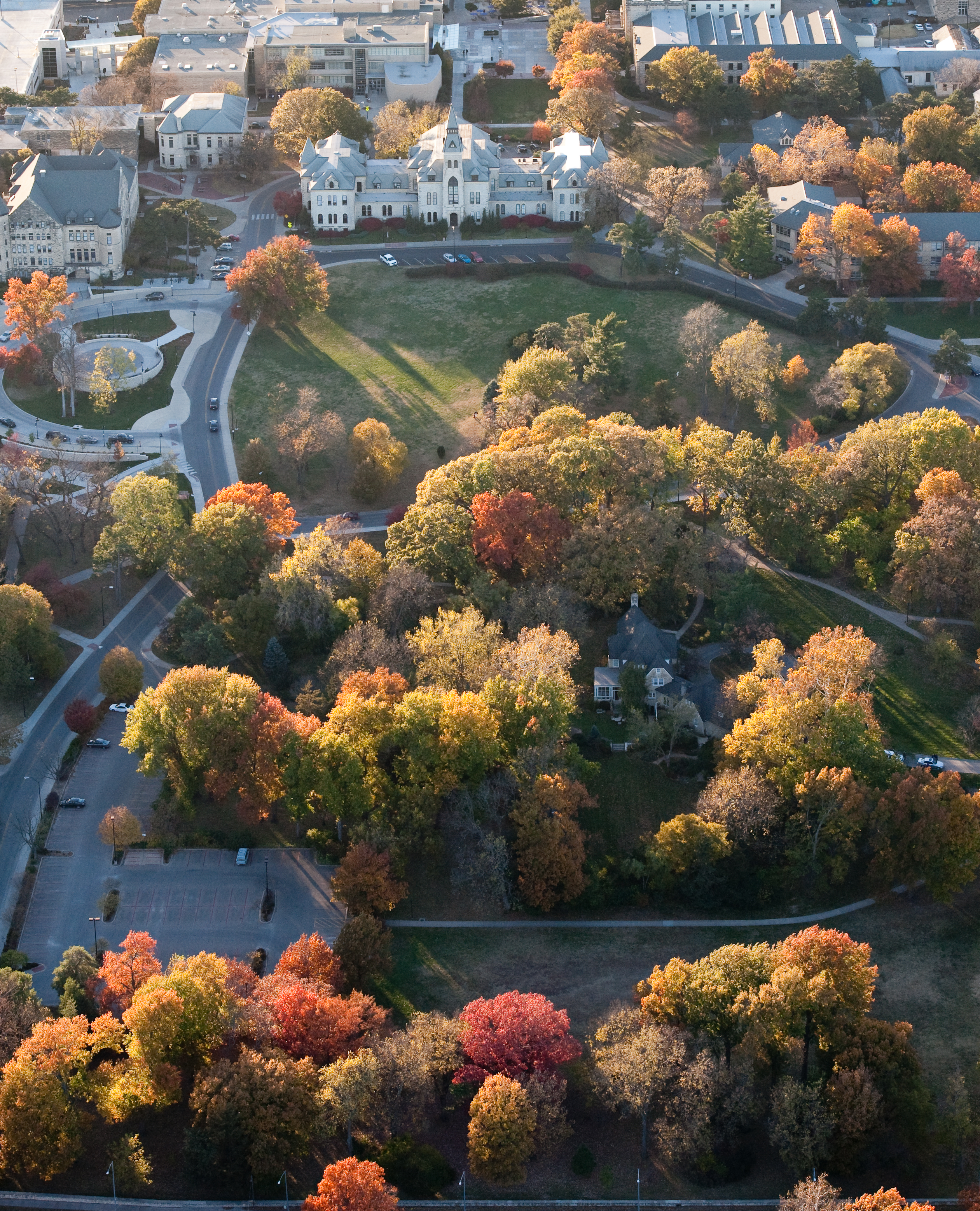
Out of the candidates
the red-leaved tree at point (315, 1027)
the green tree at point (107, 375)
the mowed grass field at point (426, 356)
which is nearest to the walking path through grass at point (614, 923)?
the red-leaved tree at point (315, 1027)

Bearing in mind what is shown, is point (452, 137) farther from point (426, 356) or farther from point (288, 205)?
point (426, 356)

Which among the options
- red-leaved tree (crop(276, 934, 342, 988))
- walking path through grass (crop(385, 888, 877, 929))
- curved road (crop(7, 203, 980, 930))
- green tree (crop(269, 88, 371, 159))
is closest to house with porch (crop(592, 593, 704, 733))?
walking path through grass (crop(385, 888, 877, 929))

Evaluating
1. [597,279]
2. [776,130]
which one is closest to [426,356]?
[597,279]

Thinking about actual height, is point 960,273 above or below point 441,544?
above

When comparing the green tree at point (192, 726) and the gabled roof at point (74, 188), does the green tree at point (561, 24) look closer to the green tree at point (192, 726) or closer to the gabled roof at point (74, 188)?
the gabled roof at point (74, 188)

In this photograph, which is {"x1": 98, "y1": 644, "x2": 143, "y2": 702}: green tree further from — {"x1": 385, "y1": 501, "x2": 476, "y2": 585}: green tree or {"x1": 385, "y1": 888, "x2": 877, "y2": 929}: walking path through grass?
{"x1": 385, "y1": 888, "x2": 877, "y2": 929}: walking path through grass

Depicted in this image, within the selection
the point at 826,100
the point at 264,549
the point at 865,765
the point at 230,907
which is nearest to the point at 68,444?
the point at 264,549

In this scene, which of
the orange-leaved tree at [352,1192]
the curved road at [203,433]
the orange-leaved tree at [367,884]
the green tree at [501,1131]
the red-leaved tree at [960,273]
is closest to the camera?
the orange-leaved tree at [352,1192]

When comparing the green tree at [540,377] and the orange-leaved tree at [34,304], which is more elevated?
the orange-leaved tree at [34,304]
